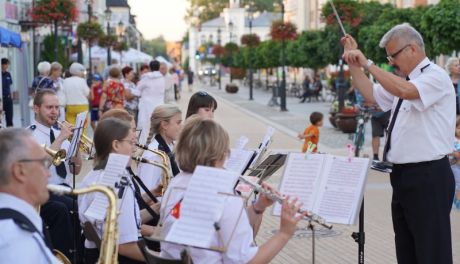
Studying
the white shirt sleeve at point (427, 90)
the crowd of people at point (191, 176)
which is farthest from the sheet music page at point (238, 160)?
the white shirt sleeve at point (427, 90)

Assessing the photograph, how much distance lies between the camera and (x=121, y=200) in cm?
513

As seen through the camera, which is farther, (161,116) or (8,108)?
(8,108)

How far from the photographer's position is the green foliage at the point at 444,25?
20328 mm

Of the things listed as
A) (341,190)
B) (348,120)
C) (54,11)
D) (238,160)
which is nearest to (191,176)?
(341,190)

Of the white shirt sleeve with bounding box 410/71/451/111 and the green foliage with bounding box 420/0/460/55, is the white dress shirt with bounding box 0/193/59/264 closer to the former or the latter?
the white shirt sleeve with bounding box 410/71/451/111

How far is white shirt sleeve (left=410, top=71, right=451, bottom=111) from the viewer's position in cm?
574

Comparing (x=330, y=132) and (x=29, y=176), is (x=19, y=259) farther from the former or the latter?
(x=330, y=132)

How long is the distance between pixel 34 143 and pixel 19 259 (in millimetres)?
462

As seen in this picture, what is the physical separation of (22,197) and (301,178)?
1905 mm

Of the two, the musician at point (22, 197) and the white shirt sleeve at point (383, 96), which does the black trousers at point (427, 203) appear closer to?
the white shirt sleeve at point (383, 96)

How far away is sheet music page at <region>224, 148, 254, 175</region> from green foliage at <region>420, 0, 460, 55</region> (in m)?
14.7

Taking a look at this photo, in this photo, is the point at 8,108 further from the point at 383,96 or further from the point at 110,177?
the point at 110,177

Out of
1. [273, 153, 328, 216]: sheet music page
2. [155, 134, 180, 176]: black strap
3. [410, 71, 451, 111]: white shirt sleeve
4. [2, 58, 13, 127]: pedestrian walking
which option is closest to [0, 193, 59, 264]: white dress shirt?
[273, 153, 328, 216]: sheet music page

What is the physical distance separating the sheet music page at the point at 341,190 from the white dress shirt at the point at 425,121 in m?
0.78
